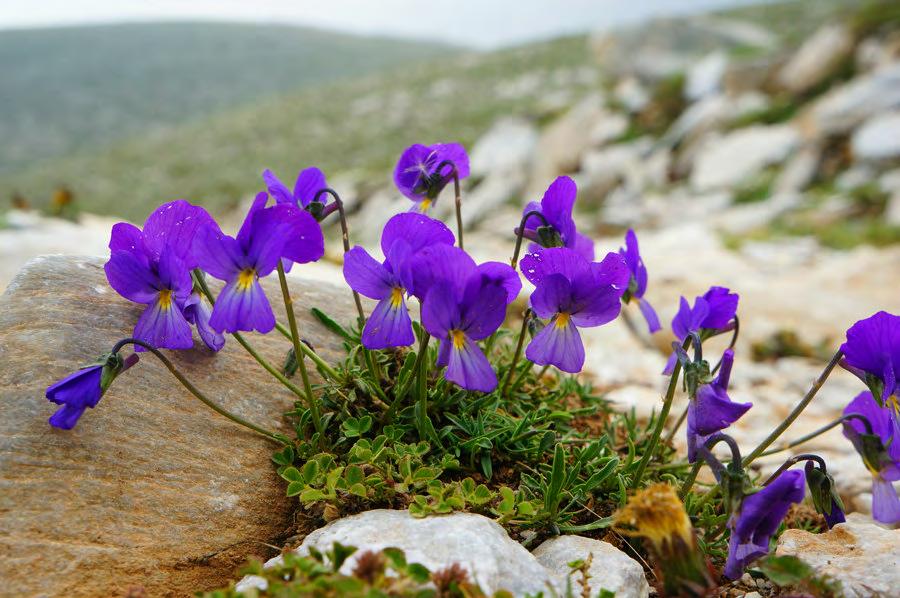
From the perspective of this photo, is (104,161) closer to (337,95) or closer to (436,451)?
(337,95)

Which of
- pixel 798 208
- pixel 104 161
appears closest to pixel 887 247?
pixel 798 208

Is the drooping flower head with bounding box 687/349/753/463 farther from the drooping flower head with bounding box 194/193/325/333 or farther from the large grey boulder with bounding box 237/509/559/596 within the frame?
the drooping flower head with bounding box 194/193/325/333

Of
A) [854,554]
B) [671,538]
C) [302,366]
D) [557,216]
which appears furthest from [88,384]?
[854,554]

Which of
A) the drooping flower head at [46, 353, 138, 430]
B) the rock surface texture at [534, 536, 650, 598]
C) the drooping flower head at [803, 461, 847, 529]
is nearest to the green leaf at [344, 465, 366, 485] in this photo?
the rock surface texture at [534, 536, 650, 598]

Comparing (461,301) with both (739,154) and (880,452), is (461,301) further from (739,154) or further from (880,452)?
(739,154)

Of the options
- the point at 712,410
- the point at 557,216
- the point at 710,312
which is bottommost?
the point at 712,410

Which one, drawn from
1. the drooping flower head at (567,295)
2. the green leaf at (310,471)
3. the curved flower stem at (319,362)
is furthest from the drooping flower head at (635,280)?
the green leaf at (310,471)
